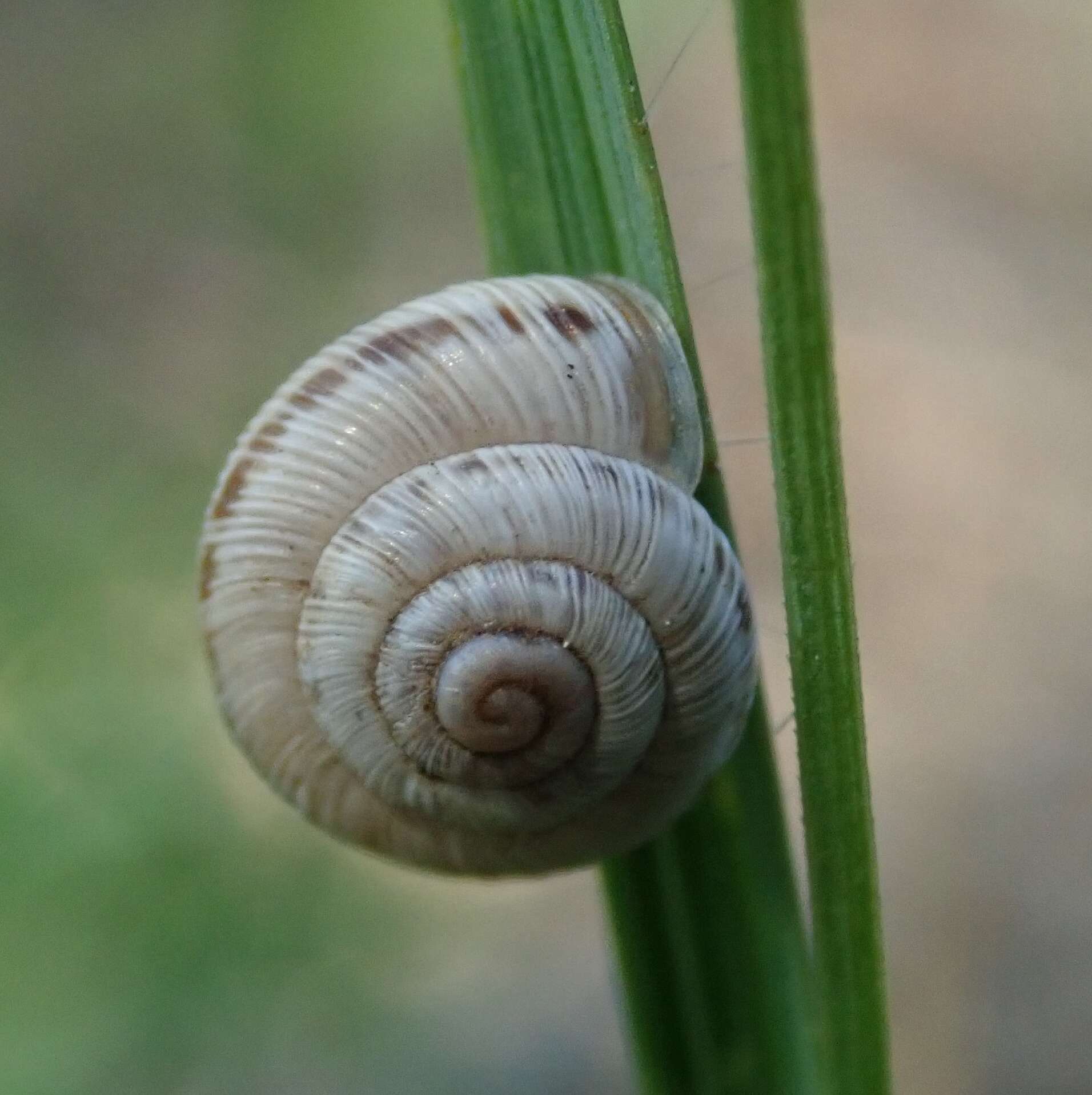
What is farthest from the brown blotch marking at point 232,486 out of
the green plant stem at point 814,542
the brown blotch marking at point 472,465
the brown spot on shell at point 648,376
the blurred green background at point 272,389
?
the blurred green background at point 272,389

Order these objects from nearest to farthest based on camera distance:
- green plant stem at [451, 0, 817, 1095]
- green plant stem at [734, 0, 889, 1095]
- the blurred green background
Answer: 1. green plant stem at [734, 0, 889, 1095]
2. green plant stem at [451, 0, 817, 1095]
3. the blurred green background

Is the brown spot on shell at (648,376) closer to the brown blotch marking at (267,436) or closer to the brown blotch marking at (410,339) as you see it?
the brown blotch marking at (410,339)

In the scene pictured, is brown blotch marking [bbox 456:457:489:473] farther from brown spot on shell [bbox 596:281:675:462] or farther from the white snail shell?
brown spot on shell [bbox 596:281:675:462]

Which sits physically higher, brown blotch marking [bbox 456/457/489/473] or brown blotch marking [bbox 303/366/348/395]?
brown blotch marking [bbox 303/366/348/395]

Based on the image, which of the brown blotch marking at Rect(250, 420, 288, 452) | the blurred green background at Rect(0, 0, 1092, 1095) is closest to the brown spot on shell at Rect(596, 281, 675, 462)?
the brown blotch marking at Rect(250, 420, 288, 452)

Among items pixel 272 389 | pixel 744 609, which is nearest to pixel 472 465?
pixel 744 609

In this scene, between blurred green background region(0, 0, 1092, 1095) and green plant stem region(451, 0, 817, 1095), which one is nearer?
green plant stem region(451, 0, 817, 1095)

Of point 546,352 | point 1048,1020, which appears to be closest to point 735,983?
point 546,352
